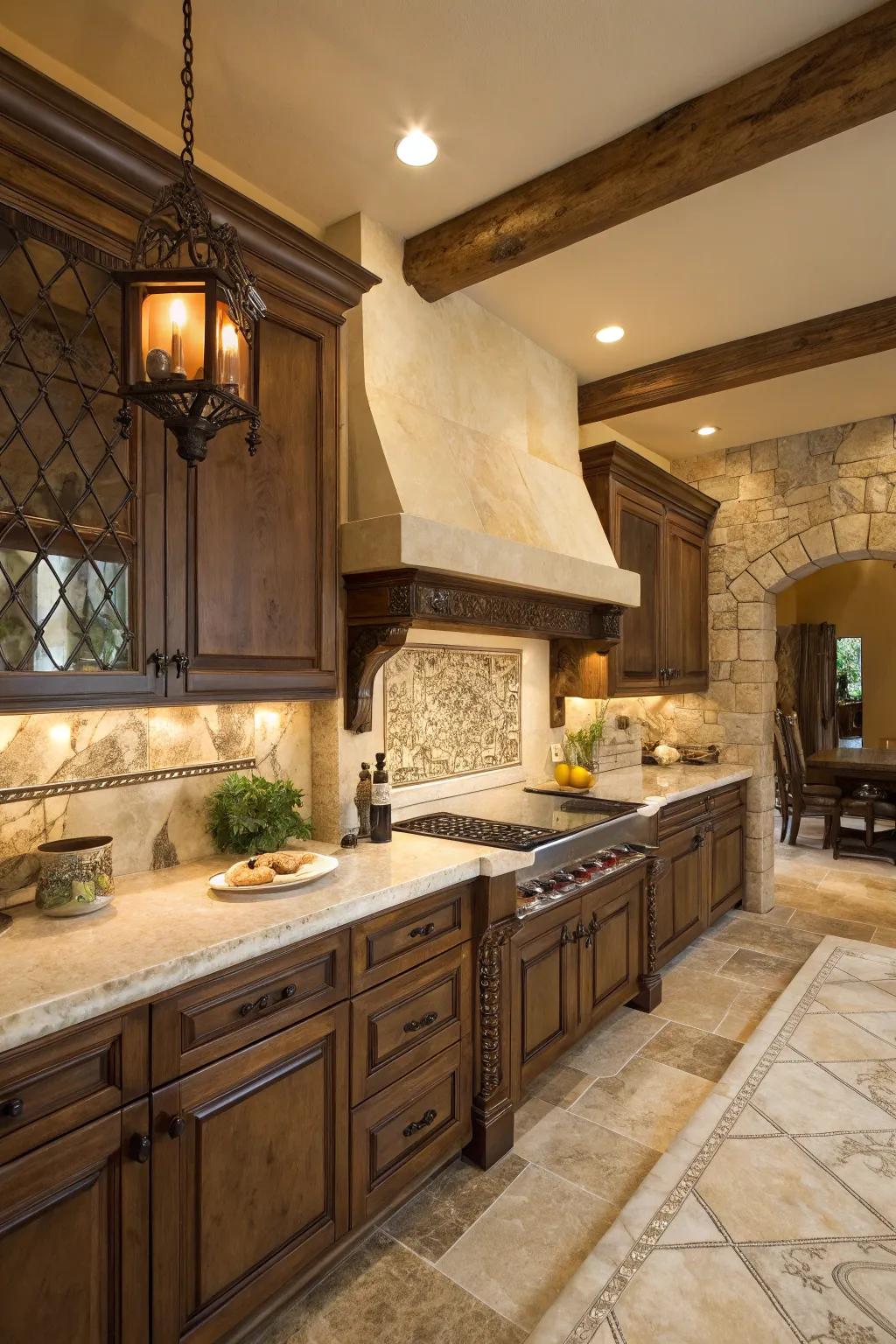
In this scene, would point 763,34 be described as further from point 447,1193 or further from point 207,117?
point 447,1193

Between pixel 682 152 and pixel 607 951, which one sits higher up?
pixel 682 152

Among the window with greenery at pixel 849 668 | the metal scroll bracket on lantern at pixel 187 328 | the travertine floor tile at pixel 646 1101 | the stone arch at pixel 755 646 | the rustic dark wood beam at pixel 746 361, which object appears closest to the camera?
the metal scroll bracket on lantern at pixel 187 328

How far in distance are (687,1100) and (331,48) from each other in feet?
11.6

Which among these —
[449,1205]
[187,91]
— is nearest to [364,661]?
[187,91]

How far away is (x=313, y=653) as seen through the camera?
2320 millimetres

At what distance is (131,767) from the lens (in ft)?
6.96

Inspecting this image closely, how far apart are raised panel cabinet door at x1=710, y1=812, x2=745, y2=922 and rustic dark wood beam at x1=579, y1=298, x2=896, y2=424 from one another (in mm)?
2484

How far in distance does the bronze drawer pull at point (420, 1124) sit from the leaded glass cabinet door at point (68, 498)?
1.41 m

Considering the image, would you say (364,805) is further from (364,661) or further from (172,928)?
(172,928)

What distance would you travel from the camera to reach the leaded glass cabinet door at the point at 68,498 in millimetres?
1578

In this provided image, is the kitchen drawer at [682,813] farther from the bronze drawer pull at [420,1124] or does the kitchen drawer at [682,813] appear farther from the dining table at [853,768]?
the dining table at [853,768]

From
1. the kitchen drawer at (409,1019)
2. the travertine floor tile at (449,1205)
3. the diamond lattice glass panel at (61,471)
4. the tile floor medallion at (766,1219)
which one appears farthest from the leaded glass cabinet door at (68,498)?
the tile floor medallion at (766,1219)

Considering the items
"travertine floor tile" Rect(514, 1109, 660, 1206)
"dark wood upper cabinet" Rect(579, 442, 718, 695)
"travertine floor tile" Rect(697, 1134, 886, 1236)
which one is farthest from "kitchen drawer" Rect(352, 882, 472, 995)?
"dark wood upper cabinet" Rect(579, 442, 718, 695)

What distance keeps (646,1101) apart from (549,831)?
1073 millimetres
